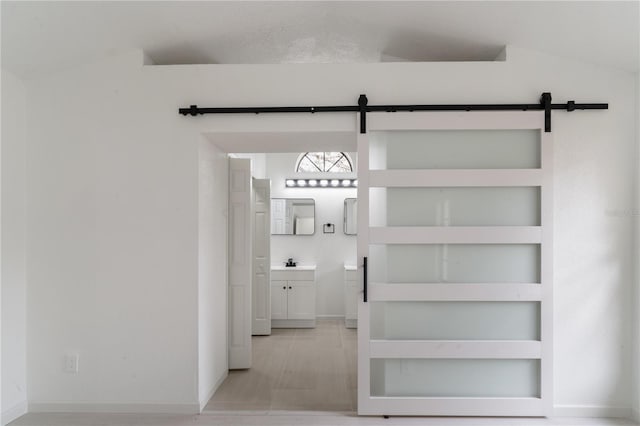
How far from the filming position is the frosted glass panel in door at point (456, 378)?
267 centimetres

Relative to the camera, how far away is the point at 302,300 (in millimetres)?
5227

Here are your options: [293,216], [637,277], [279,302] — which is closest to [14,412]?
[279,302]

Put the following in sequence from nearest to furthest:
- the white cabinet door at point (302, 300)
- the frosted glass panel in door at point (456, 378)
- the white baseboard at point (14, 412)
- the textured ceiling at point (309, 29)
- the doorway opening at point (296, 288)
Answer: the textured ceiling at point (309, 29) < the white baseboard at point (14, 412) < the frosted glass panel in door at point (456, 378) < the doorway opening at point (296, 288) < the white cabinet door at point (302, 300)

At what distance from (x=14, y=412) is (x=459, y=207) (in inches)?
134

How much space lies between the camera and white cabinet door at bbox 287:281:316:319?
17.1 feet

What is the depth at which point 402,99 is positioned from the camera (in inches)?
107

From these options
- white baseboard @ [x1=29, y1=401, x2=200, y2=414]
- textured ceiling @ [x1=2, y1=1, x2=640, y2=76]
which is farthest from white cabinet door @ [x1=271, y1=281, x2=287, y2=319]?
textured ceiling @ [x1=2, y1=1, x2=640, y2=76]

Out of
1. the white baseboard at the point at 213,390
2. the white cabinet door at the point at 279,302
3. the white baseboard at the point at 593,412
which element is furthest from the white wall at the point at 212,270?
the white baseboard at the point at 593,412

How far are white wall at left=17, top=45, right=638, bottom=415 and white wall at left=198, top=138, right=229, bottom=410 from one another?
3.0 inches

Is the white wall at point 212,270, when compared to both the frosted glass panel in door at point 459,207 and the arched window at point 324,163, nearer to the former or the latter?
the frosted glass panel in door at point 459,207

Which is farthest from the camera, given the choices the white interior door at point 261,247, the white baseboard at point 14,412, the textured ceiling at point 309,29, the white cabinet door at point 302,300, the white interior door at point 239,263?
the white cabinet door at point 302,300

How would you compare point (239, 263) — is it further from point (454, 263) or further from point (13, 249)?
point (454, 263)

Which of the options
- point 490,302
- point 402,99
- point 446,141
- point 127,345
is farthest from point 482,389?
point 127,345

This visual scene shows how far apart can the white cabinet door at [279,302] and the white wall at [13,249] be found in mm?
2902
